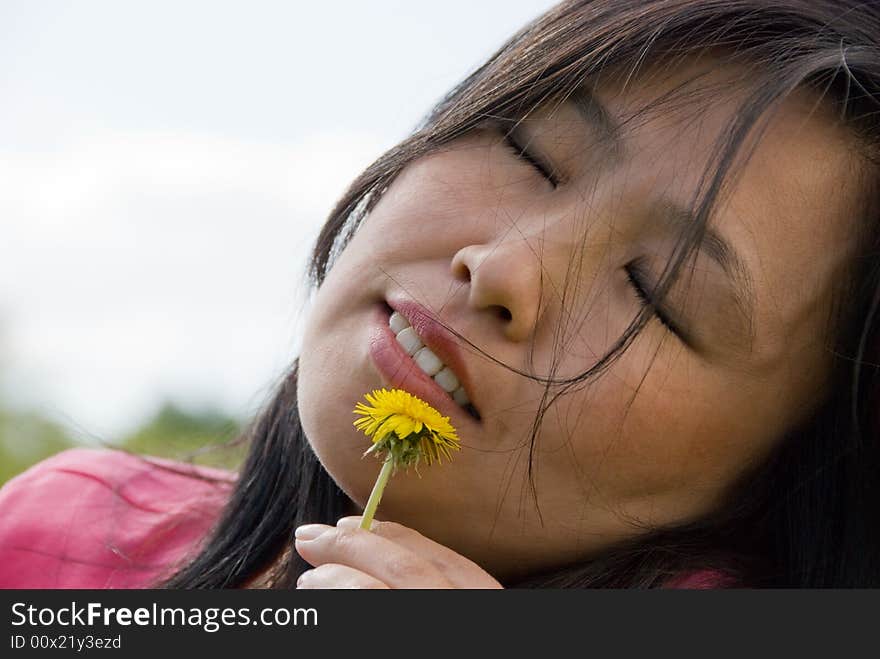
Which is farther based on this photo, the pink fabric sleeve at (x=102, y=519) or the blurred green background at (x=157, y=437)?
the blurred green background at (x=157, y=437)

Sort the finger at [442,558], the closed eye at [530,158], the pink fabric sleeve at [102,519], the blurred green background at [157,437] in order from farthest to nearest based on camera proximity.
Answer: the blurred green background at [157,437] < the pink fabric sleeve at [102,519] < the closed eye at [530,158] < the finger at [442,558]

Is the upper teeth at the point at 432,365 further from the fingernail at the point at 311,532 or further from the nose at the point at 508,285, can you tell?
the fingernail at the point at 311,532

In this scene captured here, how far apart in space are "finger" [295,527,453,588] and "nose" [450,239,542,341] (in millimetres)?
247

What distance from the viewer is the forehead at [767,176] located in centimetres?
113

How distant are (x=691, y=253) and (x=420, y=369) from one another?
11.4 inches

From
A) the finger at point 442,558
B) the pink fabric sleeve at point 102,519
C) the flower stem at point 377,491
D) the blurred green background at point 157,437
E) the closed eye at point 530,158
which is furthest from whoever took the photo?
the blurred green background at point 157,437

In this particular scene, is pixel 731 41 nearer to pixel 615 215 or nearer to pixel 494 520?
pixel 615 215

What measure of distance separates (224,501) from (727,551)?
0.76 m

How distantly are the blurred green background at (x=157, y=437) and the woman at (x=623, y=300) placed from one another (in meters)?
0.70

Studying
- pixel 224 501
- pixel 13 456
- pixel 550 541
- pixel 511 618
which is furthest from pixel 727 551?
pixel 13 456

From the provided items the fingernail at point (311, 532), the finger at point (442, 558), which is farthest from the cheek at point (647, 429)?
the fingernail at point (311, 532)

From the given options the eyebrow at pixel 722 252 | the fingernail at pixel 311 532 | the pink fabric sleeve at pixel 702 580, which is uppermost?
the eyebrow at pixel 722 252

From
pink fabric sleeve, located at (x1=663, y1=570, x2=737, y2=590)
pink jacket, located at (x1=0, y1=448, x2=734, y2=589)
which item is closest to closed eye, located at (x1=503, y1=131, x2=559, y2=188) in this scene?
pink fabric sleeve, located at (x1=663, y1=570, x2=737, y2=590)

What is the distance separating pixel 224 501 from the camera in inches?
66.6
